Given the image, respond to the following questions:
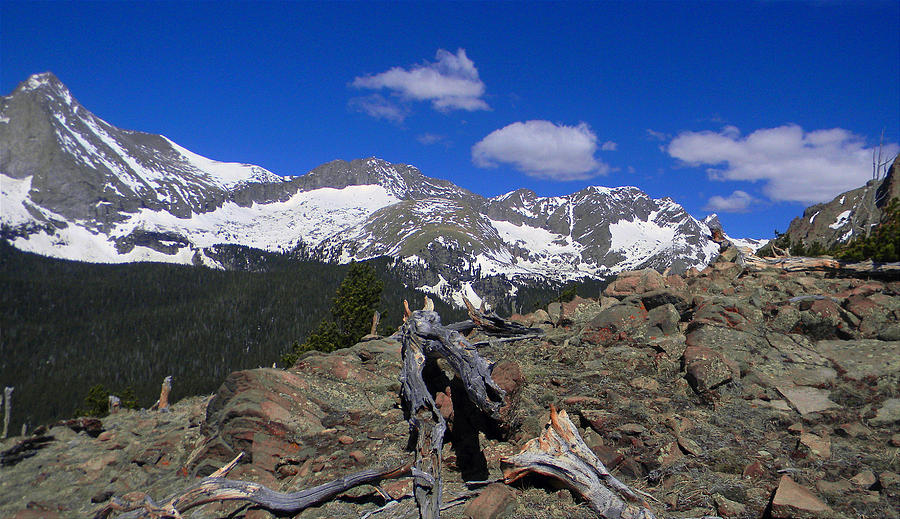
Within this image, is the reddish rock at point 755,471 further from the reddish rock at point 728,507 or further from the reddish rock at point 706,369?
the reddish rock at point 706,369

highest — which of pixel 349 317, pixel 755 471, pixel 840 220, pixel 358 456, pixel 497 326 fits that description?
pixel 840 220

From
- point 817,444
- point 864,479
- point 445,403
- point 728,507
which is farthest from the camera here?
point 445,403

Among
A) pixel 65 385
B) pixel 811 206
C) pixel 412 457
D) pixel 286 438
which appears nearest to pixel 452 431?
pixel 412 457

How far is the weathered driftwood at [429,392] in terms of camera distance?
7.45 m

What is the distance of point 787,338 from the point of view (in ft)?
45.4

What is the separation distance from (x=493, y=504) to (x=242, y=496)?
4.48m

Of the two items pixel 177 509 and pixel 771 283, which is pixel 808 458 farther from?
pixel 771 283

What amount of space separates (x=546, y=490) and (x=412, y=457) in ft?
10.2

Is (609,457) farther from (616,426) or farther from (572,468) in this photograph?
(572,468)

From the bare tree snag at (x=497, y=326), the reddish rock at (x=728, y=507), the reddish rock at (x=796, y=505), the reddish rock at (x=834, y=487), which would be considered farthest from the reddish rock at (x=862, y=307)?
the reddish rock at (x=728, y=507)

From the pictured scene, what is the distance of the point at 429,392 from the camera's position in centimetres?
998

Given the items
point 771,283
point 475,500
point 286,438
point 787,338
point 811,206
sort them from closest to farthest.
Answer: point 475,500 < point 286,438 < point 787,338 < point 771,283 < point 811,206

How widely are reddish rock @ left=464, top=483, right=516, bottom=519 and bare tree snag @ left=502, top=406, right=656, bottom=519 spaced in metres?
0.41

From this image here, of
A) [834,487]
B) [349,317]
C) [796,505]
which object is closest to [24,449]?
[796,505]
